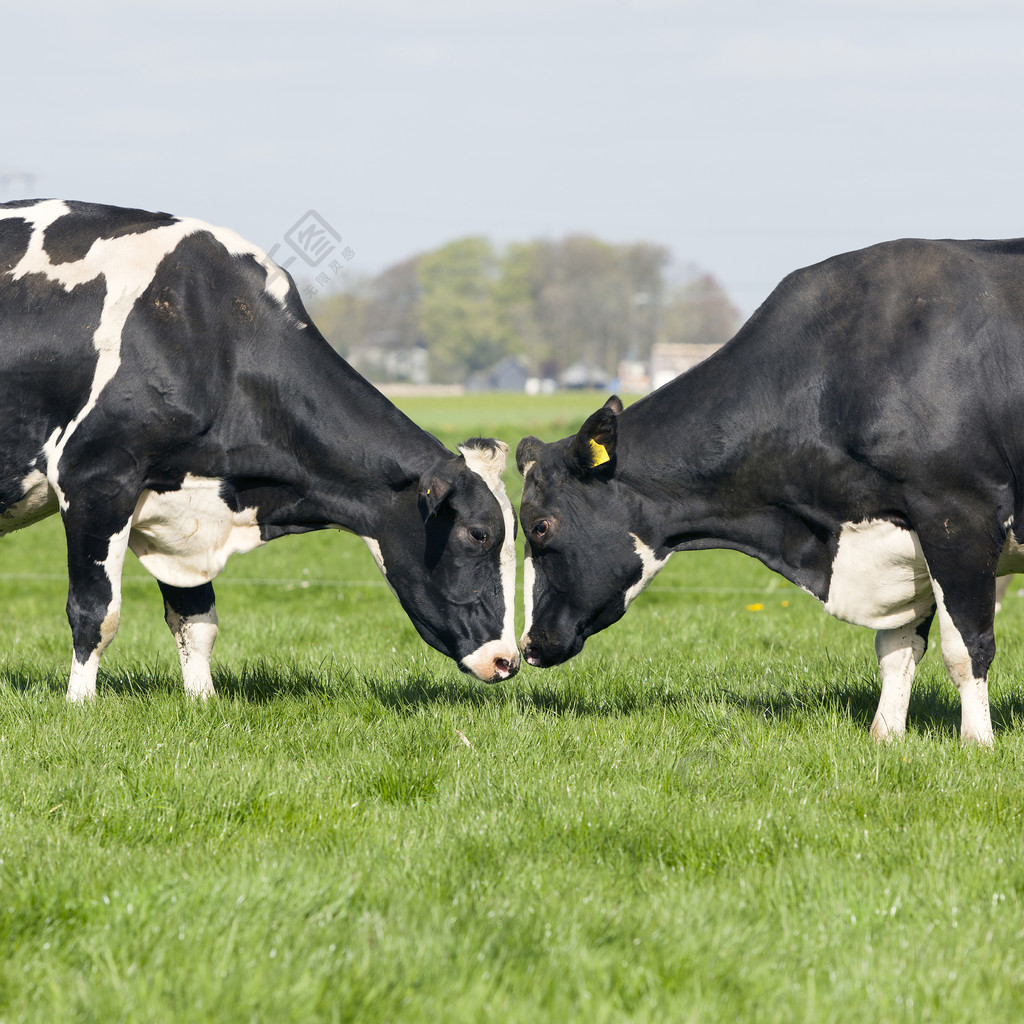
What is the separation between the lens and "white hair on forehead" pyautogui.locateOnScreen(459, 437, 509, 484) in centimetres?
600

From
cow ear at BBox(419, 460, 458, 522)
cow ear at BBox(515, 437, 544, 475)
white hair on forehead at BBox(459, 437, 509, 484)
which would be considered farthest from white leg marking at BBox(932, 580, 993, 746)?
cow ear at BBox(419, 460, 458, 522)

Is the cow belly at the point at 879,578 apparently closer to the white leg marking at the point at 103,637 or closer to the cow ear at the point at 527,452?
the cow ear at the point at 527,452

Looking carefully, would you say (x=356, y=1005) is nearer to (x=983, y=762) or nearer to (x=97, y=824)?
(x=97, y=824)

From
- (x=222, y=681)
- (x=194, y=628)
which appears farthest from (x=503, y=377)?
(x=194, y=628)

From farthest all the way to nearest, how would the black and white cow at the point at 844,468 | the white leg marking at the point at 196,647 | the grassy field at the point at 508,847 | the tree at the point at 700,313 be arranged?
the tree at the point at 700,313 → the white leg marking at the point at 196,647 → the black and white cow at the point at 844,468 → the grassy field at the point at 508,847

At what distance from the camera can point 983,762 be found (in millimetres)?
4883

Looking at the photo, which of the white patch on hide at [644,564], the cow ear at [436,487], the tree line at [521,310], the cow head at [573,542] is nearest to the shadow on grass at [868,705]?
the white patch on hide at [644,564]

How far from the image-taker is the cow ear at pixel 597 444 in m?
5.75

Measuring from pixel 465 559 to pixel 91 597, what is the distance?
5.94ft

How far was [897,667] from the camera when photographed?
19.3 feet

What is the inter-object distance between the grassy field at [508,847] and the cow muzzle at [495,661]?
0.61 feet

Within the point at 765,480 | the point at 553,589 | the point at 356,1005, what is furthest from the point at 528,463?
the point at 356,1005

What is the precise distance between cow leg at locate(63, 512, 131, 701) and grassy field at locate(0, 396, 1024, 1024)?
0.62ft

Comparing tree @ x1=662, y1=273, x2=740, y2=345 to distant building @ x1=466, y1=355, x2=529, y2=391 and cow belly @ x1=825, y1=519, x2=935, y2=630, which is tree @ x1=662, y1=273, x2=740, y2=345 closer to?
distant building @ x1=466, y1=355, x2=529, y2=391
